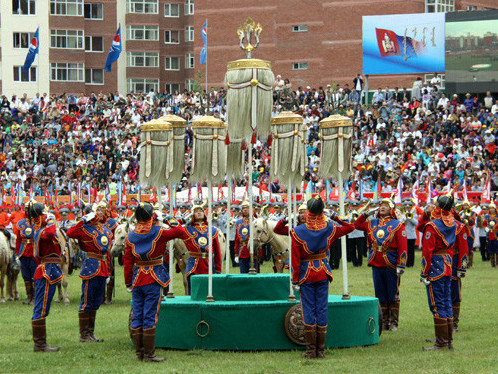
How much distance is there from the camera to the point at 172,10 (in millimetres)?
82125

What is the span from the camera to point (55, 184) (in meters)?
42.5

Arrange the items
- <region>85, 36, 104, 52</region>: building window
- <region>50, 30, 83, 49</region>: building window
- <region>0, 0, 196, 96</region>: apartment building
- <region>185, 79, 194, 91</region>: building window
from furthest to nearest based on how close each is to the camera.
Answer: <region>185, 79, 194, 91</region>: building window → <region>85, 36, 104, 52</region>: building window → <region>50, 30, 83, 49</region>: building window → <region>0, 0, 196, 96</region>: apartment building

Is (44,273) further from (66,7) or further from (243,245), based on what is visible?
(66,7)

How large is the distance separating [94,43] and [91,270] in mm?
64840

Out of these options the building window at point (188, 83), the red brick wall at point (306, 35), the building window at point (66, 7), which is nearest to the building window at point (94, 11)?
the building window at point (66, 7)

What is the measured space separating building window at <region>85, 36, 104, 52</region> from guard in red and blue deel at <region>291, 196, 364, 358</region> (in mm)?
66513

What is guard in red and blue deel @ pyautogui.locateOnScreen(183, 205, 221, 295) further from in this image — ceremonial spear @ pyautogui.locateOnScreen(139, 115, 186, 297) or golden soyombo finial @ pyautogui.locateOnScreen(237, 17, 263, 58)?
golden soyombo finial @ pyautogui.locateOnScreen(237, 17, 263, 58)

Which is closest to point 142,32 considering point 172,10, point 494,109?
point 172,10

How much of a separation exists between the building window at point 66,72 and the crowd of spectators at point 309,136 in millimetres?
23738

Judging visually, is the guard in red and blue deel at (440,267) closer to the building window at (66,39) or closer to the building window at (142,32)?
the building window at (66,39)

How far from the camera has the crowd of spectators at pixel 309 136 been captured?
3656cm

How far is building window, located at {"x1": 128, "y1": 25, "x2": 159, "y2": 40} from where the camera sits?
8025cm

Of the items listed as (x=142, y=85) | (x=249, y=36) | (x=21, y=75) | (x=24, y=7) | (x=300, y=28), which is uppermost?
(x=24, y=7)

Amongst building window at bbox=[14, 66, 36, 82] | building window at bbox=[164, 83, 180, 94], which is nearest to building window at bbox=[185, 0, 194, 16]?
building window at bbox=[164, 83, 180, 94]
